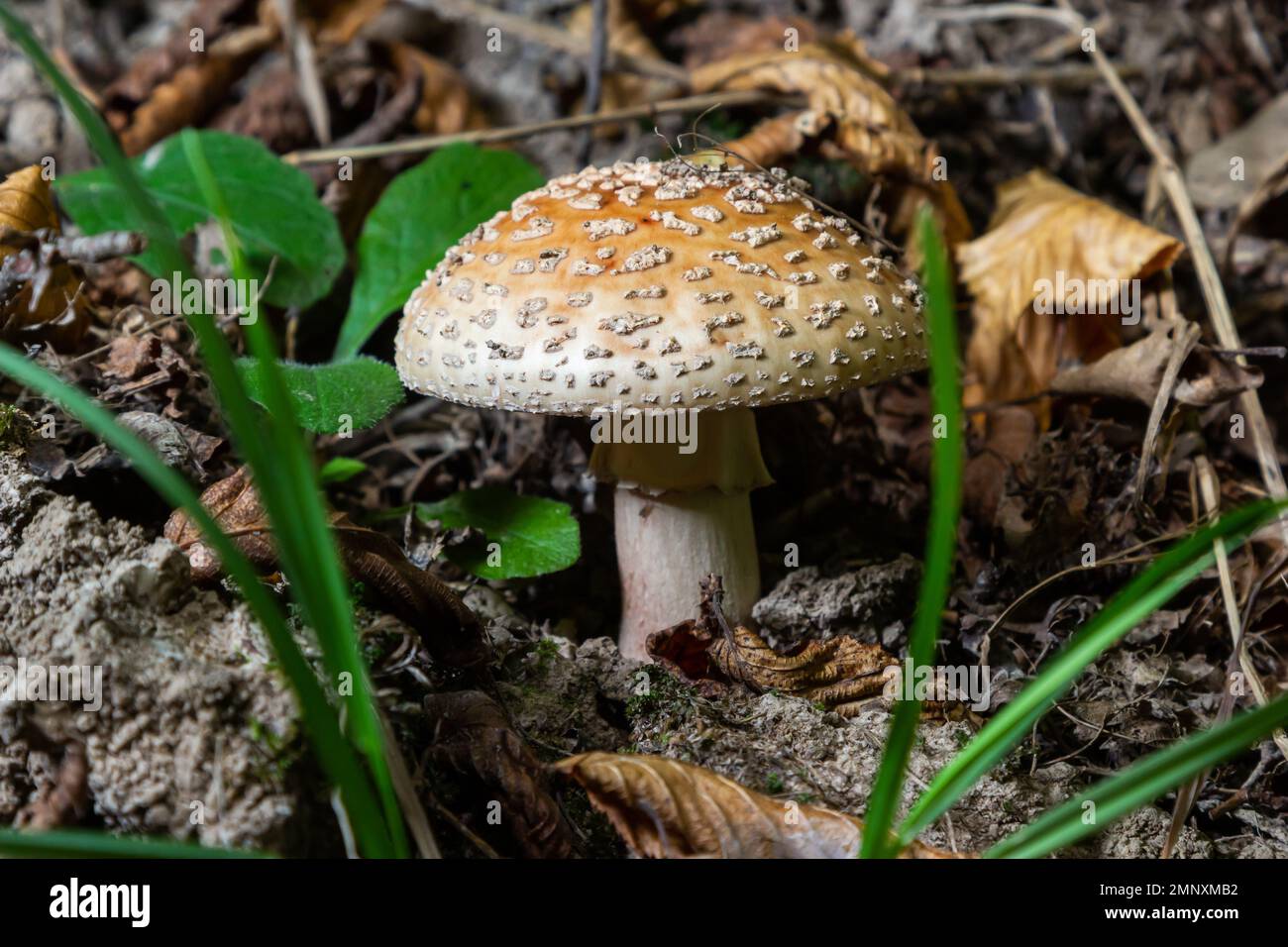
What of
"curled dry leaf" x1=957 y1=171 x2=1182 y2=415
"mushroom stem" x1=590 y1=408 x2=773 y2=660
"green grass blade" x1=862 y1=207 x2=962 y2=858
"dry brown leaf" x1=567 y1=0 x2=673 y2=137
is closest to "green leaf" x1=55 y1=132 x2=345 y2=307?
"mushroom stem" x1=590 y1=408 x2=773 y2=660

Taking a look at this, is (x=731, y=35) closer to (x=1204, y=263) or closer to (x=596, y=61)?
(x=596, y=61)

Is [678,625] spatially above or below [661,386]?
below

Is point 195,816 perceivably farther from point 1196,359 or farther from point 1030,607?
point 1196,359

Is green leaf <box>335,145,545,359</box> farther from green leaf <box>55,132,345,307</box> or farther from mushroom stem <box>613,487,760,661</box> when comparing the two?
mushroom stem <box>613,487,760,661</box>
